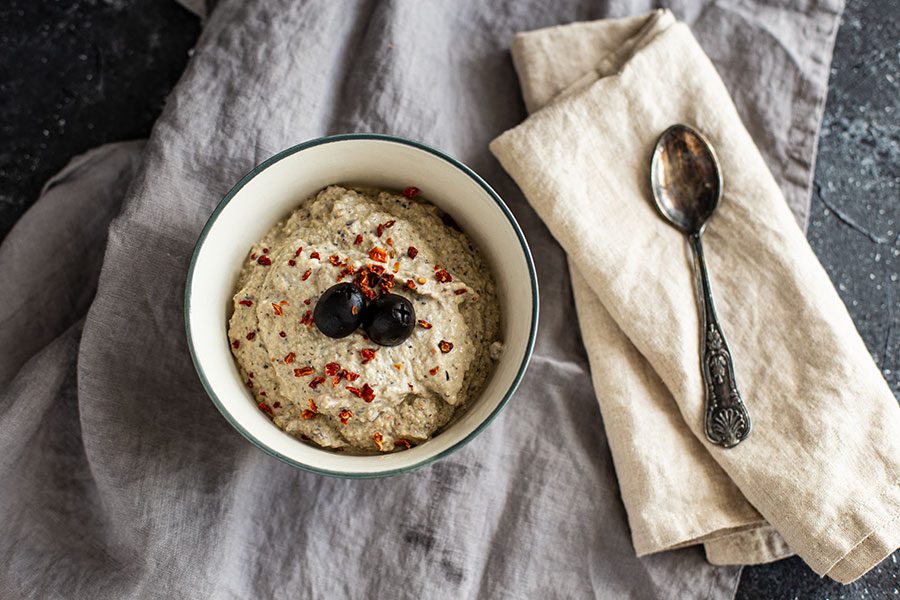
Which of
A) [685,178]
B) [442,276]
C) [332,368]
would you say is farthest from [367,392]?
[685,178]

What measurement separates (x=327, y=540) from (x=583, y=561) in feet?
1.97

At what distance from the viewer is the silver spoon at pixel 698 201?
1812 millimetres

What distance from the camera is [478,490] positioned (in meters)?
1.88

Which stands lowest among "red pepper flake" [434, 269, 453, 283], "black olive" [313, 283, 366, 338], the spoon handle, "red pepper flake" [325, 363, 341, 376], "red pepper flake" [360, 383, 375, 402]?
the spoon handle

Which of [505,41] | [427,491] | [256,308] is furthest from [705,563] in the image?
[505,41]

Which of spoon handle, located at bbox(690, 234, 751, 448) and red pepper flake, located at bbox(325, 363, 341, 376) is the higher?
red pepper flake, located at bbox(325, 363, 341, 376)

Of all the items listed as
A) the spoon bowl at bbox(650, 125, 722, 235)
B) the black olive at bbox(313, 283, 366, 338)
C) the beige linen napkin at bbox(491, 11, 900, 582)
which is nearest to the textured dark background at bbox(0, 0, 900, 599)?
the beige linen napkin at bbox(491, 11, 900, 582)

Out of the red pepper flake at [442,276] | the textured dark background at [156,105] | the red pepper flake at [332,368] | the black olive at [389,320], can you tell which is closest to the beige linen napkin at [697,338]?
the textured dark background at [156,105]

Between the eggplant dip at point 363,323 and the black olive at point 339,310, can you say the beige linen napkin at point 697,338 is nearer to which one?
the eggplant dip at point 363,323

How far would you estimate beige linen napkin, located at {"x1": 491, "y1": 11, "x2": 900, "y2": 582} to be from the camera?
1.76 meters

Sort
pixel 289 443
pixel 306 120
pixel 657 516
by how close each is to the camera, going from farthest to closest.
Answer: pixel 306 120
pixel 657 516
pixel 289 443

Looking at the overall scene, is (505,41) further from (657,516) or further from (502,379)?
(657,516)

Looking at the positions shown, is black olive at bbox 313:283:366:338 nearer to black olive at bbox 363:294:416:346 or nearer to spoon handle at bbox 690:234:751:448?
black olive at bbox 363:294:416:346

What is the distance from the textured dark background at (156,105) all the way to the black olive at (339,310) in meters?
0.99
